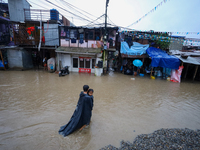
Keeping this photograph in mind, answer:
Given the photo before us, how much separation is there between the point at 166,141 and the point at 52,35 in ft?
50.5

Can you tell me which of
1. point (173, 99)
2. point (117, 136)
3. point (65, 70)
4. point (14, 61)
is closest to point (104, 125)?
point (117, 136)

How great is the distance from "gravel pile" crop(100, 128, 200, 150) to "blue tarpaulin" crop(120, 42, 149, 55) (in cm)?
1147

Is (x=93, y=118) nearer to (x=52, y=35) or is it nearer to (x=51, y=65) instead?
(x=51, y=65)

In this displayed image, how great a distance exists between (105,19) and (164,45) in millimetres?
8616

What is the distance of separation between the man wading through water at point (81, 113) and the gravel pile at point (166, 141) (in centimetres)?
111

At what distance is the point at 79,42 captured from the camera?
46.4 ft

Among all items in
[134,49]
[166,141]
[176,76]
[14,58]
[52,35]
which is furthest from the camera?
[134,49]

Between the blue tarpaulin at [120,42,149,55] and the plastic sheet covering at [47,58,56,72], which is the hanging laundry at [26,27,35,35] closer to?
the plastic sheet covering at [47,58,56,72]

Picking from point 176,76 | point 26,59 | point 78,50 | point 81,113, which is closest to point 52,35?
point 78,50

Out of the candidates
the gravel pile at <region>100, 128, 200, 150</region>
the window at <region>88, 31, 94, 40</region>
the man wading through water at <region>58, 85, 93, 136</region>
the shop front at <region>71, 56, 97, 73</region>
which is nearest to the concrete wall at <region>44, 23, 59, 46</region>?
the shop front at <region>71, 56, 97, 73</region>

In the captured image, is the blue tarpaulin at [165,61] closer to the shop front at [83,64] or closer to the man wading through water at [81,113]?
the shop front at [83,64]

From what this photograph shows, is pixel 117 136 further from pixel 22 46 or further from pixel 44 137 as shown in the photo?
pixel 22 46

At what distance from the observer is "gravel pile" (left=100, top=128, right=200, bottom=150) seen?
314 centimetres

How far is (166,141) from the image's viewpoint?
338cm
